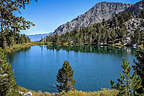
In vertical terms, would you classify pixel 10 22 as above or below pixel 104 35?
below

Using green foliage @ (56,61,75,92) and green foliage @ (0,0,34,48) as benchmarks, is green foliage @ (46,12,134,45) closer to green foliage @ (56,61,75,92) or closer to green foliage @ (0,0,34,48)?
green foliage @ (56,61,75,92)

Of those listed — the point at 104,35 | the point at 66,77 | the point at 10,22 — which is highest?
the point at 104,35

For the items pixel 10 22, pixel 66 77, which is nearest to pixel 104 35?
pixel 66 77

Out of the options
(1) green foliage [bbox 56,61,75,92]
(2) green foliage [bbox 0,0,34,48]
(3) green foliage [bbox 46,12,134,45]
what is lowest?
(1) green foliage [bbox 56,61,75,92]

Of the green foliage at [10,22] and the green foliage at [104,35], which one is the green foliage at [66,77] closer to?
the green foliage at [10,22]

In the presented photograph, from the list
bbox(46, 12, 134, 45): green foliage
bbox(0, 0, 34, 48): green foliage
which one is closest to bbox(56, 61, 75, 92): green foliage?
bbox(0, 0, 34, 48): green foliage

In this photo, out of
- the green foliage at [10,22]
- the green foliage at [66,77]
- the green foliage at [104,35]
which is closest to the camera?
the green foliage at [10,22]

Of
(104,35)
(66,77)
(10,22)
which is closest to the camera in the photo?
(10,22)

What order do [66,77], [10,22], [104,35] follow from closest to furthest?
[10,22], [66,77], [104,35]

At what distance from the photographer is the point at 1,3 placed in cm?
559

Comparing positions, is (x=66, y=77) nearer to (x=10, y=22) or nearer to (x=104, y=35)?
(x=10, y=22)

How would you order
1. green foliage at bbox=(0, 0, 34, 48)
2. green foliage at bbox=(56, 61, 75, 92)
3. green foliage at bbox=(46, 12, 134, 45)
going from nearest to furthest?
green foliage at bbox=(0, 0, 34, 48)
green foliage at bbox=(56, 61, 75, 92)
green foliage at bbox=(46, 12, 134, 45)

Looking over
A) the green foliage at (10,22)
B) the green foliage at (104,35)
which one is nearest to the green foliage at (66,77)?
the green foliage at (10,22)

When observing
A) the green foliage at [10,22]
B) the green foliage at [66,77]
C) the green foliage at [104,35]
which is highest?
the green foliage at [104,35]
